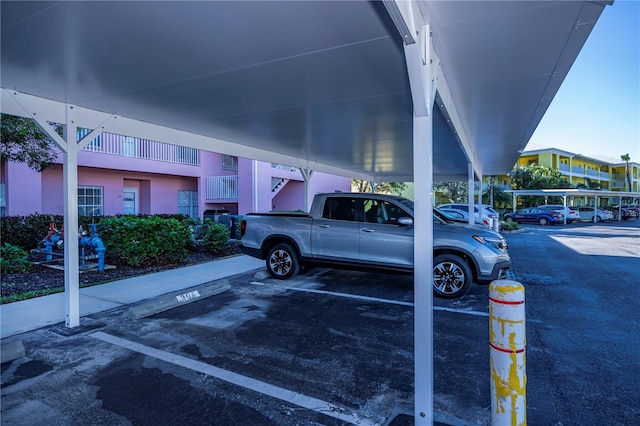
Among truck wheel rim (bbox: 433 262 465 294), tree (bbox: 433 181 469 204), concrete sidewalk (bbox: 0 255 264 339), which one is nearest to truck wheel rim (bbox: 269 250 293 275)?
concrete sidewalk (bbox: 0 255 264 339)

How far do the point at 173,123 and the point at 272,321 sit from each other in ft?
13.4

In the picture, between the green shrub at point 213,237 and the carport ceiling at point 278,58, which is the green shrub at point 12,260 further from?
the carport ceiling at point 278,58

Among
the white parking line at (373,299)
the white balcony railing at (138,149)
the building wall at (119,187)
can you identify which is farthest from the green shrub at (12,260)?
the building wall at (119,187)

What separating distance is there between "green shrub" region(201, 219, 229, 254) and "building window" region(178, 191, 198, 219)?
7.50 meters

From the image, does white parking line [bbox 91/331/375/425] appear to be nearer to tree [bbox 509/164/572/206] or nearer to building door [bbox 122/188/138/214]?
building door [bbox 122/188/138/214]

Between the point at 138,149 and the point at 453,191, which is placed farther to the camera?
the point at 453,191

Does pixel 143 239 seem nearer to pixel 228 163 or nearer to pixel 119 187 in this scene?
pixel 119 187

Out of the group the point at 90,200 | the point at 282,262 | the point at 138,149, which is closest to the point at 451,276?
the point at 282,262

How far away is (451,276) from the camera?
6.55m

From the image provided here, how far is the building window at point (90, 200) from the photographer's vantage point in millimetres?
13797

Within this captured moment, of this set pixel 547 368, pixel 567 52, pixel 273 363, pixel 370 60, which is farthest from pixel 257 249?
pixel 567 52

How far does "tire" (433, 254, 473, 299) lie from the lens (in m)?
6.45

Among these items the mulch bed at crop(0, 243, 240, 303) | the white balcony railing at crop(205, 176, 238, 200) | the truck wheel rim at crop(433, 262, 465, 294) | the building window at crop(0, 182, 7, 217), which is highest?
the white balcony railing at crop(205, 176, 238, 200)

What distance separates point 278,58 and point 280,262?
5055 mm
